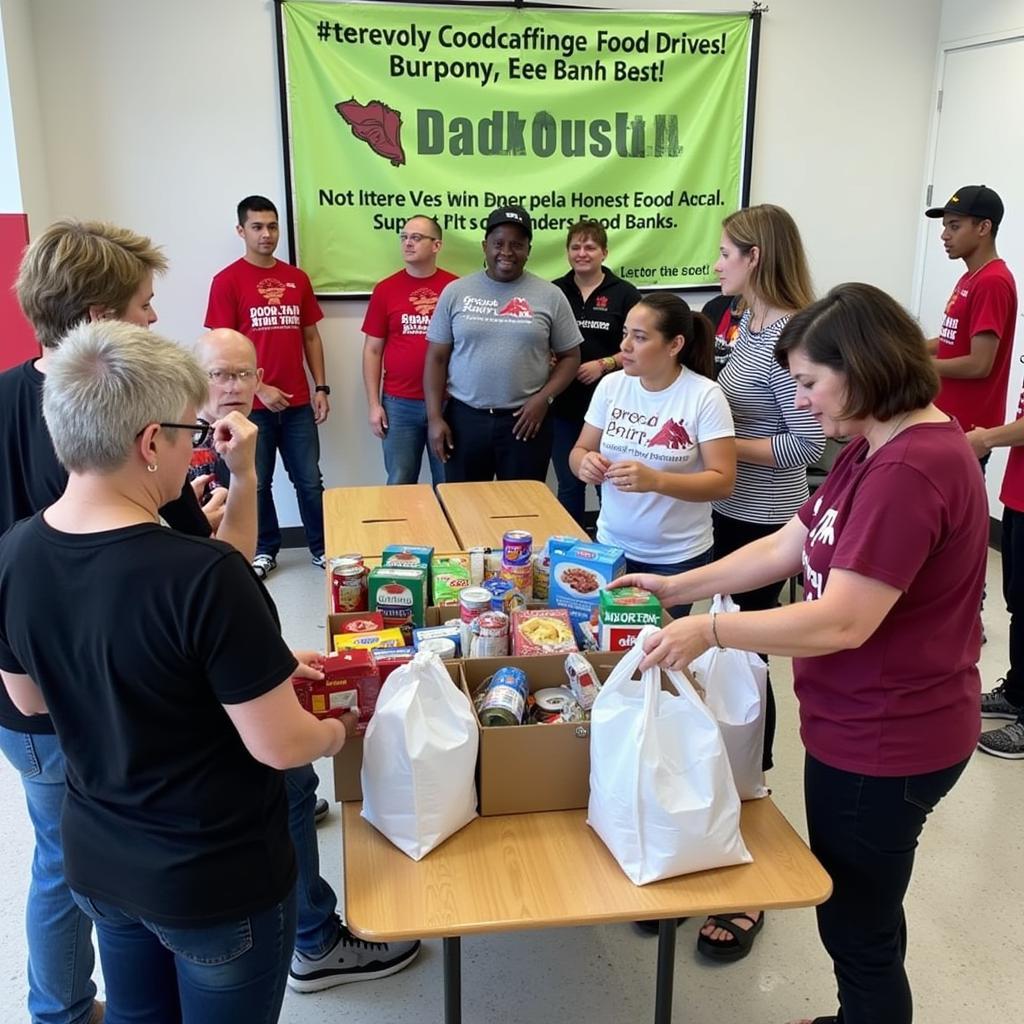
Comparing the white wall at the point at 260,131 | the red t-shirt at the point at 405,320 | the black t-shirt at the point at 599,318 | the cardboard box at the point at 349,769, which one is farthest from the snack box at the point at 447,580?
the white wall at the point at 260,131

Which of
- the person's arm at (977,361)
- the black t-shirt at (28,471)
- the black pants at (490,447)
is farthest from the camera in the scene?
the black pants at (490,447)

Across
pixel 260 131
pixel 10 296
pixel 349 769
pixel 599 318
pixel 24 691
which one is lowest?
pixel 349 769

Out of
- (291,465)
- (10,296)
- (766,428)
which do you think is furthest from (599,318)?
(10,296)

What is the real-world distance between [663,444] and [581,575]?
54cm

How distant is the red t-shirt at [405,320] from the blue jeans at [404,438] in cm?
6

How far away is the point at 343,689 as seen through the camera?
1.41 m

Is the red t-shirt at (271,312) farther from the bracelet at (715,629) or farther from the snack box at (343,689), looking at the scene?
the bracelet at (715,629)

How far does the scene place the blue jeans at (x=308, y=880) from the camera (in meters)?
1.71

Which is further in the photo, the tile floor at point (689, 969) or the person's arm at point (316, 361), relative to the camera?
the person's arm at point (316, 361)

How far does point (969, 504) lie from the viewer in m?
1.28

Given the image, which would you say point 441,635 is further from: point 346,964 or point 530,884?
point 346,964

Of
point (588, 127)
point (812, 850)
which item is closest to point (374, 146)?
point (588, 127)

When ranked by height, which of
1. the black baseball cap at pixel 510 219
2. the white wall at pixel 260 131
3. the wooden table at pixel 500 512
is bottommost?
the wooden table at pixel 500 512

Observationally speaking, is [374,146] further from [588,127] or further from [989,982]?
[989,982]
